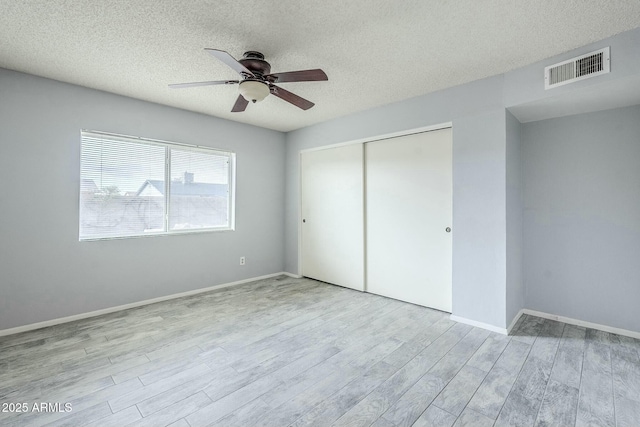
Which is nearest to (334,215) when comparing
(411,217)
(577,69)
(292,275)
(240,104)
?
(411,217)

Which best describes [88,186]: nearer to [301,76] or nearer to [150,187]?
[150,187]

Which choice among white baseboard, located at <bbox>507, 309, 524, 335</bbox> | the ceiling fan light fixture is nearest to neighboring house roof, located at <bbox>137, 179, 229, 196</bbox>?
the ceiling fan light fixture

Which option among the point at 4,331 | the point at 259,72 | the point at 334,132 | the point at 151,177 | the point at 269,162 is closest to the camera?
the point at 259,72

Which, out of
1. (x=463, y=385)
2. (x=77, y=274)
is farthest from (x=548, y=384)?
(x=77, y=274)

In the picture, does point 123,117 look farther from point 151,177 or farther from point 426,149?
point 426,149

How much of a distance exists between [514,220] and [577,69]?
1422 mm

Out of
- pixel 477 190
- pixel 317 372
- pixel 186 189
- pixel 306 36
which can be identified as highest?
pixel 306 36

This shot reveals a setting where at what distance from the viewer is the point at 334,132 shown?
171 inches

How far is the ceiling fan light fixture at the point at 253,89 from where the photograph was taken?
229 cm

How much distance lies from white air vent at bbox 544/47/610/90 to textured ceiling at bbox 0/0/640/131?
0.37 ft

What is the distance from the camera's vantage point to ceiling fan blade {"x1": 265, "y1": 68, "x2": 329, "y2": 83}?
83.3 inches

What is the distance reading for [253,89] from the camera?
230 cm

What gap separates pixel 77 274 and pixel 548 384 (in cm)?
438

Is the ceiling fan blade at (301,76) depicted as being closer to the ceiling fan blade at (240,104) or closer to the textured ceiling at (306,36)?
the textured ceiling at (306,36)
